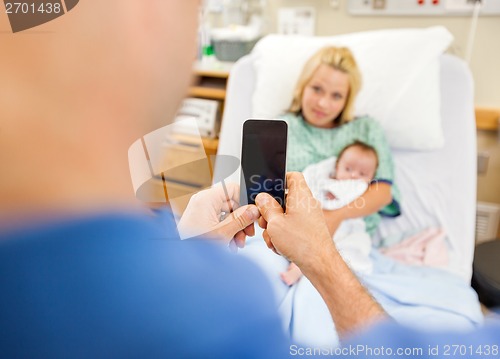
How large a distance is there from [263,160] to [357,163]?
0.54 m

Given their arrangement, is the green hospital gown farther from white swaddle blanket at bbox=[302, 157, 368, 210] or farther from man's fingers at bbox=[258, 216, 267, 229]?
man's fingers at bbox=[258, 216, 267, 229]

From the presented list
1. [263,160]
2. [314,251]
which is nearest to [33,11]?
[263,160]

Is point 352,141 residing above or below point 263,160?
below

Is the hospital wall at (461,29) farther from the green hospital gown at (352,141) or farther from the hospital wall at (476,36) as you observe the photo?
the green hospital gown at (352,141)

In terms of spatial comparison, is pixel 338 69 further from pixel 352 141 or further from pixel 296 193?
pixel 296 193

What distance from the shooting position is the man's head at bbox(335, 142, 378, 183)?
2.70ft

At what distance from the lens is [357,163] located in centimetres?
89

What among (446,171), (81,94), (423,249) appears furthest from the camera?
(446,171)

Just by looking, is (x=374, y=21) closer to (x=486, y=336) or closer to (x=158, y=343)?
(x=486, y=336)

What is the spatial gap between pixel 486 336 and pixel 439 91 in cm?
92

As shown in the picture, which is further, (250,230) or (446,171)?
(446,171)

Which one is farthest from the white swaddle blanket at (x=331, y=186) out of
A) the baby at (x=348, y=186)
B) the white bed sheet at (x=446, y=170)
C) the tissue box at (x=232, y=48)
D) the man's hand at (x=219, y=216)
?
the tissue box at (x=232, y=48)

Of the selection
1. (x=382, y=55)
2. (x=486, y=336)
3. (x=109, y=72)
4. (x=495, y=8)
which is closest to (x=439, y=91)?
(x=382, y=55)

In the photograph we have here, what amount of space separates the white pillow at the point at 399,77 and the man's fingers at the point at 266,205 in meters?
0.76
